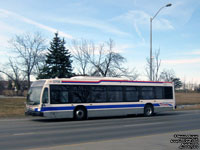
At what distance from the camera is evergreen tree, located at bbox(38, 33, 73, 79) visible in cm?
4444

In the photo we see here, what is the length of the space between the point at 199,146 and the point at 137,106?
14.6m

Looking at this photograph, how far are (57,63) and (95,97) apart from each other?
2470cm

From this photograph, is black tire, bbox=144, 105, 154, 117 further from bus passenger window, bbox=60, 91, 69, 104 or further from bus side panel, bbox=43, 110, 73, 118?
bus passenger window, bbox=60, 91, 69, 104

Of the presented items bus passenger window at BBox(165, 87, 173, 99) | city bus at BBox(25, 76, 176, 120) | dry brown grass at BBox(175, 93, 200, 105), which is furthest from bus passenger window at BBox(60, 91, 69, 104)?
dry brown grass at BBox(175, 93, 200, 105)

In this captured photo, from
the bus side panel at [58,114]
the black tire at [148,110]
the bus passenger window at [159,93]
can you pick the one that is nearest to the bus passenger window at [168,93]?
the bus passenger window at [159,93]

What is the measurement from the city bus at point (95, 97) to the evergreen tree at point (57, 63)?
71.4 ft

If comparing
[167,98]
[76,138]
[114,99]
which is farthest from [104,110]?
[76,138]

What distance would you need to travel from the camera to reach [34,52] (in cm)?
5284

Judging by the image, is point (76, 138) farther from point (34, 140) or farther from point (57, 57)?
point (57, 57)

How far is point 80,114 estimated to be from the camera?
20359mm

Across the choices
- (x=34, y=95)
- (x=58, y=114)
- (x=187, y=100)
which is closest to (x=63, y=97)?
(x=58, y=114)

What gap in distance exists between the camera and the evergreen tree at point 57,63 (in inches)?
1750

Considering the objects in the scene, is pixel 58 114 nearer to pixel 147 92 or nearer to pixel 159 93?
pixel 147 92

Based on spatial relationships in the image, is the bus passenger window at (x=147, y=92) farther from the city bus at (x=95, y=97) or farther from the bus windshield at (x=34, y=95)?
the bus windshield at (x=34, y=95)
